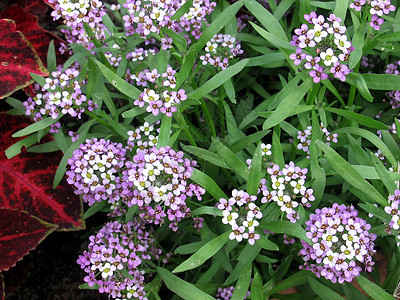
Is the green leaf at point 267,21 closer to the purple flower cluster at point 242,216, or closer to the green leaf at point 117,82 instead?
the green leaf at point 117,82

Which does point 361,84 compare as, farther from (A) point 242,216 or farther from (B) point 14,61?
(B) point 14,61

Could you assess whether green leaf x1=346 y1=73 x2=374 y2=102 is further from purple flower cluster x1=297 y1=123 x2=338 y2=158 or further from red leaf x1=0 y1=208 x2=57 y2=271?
red leaf x1=0 y1=208 x2=57 y2=271

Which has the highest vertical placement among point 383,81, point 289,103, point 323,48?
point 323,48

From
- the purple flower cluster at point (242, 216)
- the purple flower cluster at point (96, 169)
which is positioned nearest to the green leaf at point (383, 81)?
the purple flower cluster at point (242, 216)

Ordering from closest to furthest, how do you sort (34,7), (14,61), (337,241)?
1. (337,241)
2. (14,61)
3. (34,7)

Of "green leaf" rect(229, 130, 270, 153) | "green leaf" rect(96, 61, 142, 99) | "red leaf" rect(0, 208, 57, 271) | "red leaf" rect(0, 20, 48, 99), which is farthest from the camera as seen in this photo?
"red leaf" rect(0, 20, 48, 99)

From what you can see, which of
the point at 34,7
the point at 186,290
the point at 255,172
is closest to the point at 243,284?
the point at 186,290

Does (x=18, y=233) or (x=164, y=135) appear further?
(x=18, y=233)

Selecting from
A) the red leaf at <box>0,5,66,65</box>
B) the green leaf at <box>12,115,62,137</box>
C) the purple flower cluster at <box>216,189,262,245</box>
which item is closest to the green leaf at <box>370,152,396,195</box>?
the purple flower cluster at <box>216,189,262,245</box>
